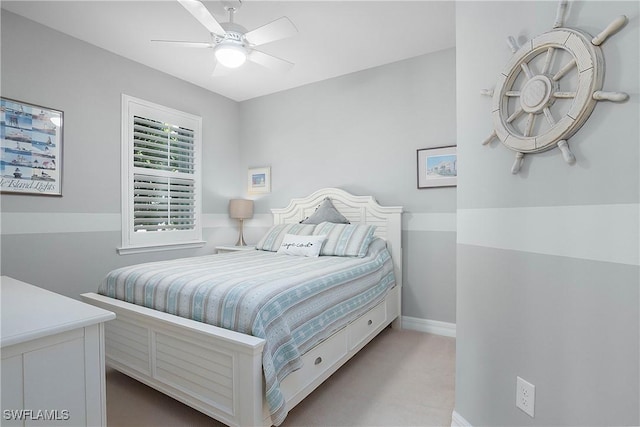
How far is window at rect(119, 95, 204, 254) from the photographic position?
3205mm

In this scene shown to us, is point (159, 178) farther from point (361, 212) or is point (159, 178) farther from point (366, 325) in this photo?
point (366, 325)

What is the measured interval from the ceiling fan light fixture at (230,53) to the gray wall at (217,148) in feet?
4.96

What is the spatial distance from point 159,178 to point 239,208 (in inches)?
39.7

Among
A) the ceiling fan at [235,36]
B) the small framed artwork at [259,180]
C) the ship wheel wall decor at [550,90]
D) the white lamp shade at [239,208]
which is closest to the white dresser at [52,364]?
the ship wheel wall decor at [550,90]

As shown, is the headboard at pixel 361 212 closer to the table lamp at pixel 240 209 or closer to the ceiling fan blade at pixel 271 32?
the table lamp at pixel 240 209

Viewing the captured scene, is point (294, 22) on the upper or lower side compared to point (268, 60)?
upper

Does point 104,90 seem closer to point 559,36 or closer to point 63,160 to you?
point 63,160

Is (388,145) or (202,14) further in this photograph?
(388,145)

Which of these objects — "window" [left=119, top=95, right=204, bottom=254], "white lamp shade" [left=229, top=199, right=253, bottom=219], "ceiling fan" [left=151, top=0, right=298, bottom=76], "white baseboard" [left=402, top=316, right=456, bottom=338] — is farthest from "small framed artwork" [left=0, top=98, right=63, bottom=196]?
"white baseboard" [left=402, top=316, right=456, bottom=338]

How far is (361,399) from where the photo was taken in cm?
195

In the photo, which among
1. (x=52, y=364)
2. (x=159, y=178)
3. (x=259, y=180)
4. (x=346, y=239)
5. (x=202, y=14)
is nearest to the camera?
(x=52, y=364)

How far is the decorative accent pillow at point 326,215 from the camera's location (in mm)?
3342

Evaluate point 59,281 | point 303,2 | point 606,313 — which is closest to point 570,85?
point 606,313

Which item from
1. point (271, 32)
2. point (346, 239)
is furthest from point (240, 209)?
point (271, 32)
